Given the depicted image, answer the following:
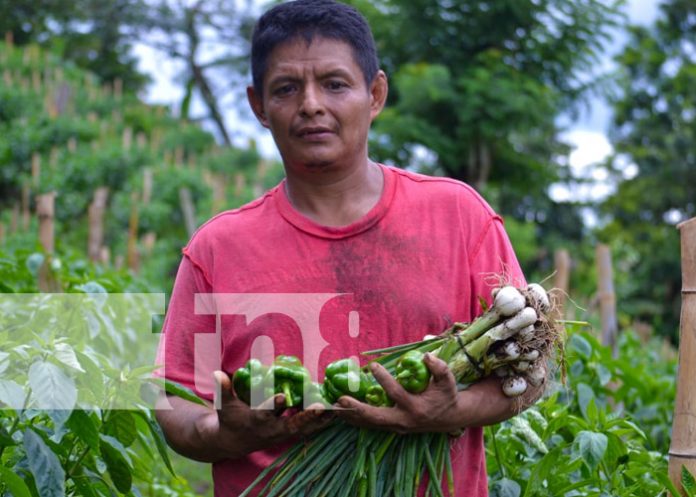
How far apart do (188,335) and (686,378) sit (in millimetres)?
1117

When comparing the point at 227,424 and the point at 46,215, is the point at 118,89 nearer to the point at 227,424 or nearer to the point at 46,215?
the point at 46,215

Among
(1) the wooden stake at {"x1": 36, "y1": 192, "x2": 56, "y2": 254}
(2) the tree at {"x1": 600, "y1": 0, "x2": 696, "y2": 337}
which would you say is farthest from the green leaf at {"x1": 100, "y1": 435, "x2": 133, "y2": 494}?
(2) the tree at {"x1": 600, "y1": 0, "x2": 696, "y2": 337}

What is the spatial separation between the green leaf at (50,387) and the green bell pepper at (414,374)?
0.62m

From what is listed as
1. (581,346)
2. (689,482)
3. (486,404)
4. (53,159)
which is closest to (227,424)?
(486,404)

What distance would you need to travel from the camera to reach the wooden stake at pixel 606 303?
5.16 m

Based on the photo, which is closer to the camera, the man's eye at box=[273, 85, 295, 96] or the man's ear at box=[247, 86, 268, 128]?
the man's eye at box=[273, 85, 295, 96]

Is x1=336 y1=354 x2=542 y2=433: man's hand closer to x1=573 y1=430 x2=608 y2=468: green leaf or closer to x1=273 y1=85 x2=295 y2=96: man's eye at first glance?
x1=573 y1=430 x2=608 y2=468: green leaf

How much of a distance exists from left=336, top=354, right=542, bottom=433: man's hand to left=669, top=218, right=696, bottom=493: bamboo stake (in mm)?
587

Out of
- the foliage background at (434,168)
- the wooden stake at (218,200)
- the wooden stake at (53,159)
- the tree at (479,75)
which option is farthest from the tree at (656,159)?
the wooden stake at (53,159)

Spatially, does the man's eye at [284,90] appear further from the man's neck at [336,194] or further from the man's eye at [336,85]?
the man's neck at [336,194]

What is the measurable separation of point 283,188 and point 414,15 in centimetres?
1041

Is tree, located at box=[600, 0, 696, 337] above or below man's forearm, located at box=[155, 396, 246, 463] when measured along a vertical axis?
above

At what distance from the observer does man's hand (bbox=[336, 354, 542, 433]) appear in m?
1.80

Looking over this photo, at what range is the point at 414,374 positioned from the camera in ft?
5.95
